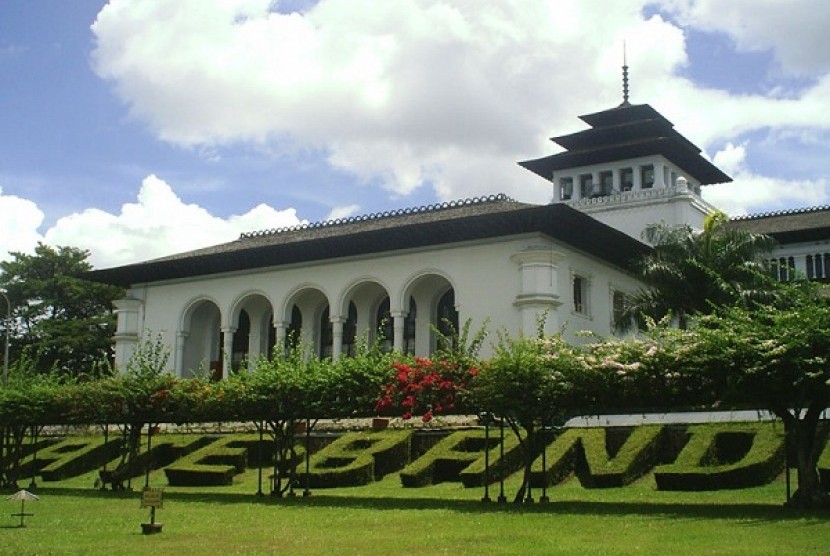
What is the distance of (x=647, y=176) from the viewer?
53062 mm

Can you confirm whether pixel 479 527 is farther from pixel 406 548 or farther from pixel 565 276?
pixel 565 276

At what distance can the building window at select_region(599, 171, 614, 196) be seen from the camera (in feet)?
178

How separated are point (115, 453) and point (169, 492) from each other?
8.87m

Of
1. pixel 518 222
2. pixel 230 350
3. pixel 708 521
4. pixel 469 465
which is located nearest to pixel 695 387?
pixel 708 521

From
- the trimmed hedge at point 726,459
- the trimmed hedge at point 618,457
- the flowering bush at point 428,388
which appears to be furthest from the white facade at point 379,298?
the flowering bush at point 428,388

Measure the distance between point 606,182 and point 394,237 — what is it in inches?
723

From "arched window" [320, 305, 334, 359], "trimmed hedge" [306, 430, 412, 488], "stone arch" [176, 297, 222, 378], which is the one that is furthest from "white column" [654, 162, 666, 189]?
"trimmed hedge" [306, 430, 412, 488]

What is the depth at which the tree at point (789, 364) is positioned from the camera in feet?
63.0

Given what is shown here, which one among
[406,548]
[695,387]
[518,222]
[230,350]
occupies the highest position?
[518,222]

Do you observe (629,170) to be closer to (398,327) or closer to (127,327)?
(398,327)

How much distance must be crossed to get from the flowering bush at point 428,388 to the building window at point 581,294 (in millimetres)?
17136

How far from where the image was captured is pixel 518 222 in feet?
122

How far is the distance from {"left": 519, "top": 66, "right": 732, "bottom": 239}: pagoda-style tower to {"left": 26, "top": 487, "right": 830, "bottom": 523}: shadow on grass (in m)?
29.4

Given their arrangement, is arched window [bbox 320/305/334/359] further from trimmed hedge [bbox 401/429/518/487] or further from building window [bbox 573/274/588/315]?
trimmed hedge [bbox 401/429/518/487]
